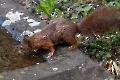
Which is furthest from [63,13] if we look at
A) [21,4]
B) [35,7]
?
[21,4]

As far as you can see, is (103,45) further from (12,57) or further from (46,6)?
(46,6)

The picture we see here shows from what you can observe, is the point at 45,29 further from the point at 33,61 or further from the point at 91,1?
the point at 91,1

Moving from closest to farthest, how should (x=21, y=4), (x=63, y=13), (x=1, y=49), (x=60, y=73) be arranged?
(x=60, y=73) → (x=1, y=49) → (x=63, y=13) → (x=21, y=4)

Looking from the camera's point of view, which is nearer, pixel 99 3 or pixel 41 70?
pixel 41 70

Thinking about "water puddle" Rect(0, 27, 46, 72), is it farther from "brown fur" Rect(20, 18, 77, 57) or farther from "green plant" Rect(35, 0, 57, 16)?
"green plant" Rect(35, 0, 57, 16)

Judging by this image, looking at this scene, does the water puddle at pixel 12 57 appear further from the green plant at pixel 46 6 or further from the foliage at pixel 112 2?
the foliage at pixel 112 2

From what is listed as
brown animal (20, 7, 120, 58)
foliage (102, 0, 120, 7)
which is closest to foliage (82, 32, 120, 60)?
brown animal (20, 7, 120, 58)

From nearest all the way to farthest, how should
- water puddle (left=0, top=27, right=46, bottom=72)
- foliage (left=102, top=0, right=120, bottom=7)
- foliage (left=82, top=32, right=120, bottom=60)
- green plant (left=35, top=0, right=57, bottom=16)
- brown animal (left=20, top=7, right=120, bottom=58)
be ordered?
1. water puddle (left=0, top=27, right=46, bottom=72)
2. brown animal (left=20, top=7, right=120, bottom=58)
3. foliage (left=82, top=32, right=120, bottom=60)
4. foliage (left=102, top=0, right=120, bottom=7)
5. green plant (left=35, top=0, right=57, bottom=16)
